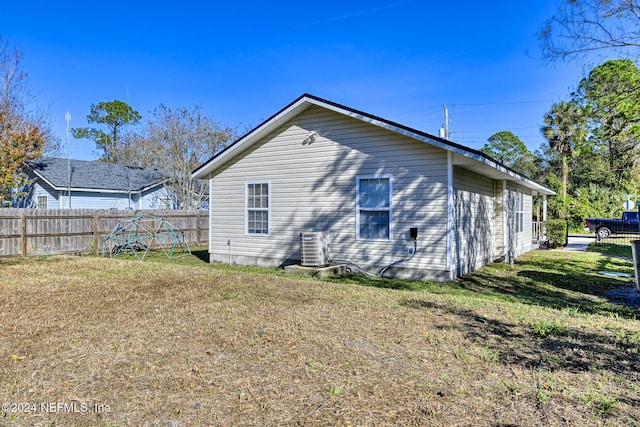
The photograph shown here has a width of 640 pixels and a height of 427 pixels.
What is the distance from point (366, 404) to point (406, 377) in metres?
0.60

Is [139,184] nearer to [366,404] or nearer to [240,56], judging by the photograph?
[240,56]

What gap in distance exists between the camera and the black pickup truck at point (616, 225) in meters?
21.6

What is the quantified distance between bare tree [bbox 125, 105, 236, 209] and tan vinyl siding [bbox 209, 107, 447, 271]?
31.6ft

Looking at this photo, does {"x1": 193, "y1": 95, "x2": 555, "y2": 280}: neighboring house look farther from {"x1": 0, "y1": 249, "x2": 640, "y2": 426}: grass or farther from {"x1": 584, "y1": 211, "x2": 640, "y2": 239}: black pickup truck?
{"x1": 584, "y1": 211, "x2": 640, "y2": 239}: black pickup truck

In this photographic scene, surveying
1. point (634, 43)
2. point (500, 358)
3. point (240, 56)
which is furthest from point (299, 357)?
point (240, 56)

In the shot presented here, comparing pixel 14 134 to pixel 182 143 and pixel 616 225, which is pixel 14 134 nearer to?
pixel 182 143

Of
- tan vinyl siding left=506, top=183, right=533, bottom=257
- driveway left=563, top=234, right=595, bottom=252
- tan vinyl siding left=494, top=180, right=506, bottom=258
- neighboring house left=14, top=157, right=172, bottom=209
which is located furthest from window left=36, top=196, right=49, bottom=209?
driveway left=563, top=234, right=595, bottom=252

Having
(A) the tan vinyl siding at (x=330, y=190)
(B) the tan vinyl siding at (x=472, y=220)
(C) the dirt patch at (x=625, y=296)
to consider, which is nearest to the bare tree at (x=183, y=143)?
(A) the tan vinyl siding at (x=330, y=190)

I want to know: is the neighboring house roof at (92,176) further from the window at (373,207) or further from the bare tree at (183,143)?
the window at (373,207)

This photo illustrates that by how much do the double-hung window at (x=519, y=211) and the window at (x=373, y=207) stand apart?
7.18m

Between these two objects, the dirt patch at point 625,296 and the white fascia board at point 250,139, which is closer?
the dirt patch at point 625,296

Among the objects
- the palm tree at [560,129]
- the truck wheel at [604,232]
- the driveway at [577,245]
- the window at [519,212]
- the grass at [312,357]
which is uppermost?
the palm tree at [560,129]

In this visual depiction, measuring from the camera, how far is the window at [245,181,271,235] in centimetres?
1102

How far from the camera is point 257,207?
11.2 metres
